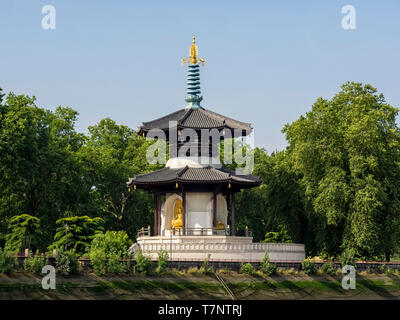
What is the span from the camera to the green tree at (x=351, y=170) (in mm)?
61781

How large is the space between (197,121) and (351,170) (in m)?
12.7

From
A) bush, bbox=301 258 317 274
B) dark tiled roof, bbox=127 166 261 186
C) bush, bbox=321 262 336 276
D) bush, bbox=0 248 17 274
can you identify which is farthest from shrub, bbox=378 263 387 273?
bush, bbox=0 248 17 274

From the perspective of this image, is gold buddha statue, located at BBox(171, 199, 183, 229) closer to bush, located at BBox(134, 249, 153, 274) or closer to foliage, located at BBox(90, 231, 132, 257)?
foliage, located at BBox(90, 231, 132, 257)

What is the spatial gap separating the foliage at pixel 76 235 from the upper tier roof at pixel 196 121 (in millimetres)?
10091

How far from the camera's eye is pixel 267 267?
5150cm

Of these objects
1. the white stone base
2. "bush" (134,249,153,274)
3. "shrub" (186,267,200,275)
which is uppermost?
the white stone base

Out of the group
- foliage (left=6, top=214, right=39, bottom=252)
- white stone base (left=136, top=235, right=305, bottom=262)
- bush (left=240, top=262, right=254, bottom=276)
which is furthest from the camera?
foliage (left=6, top=214, right=39, bottom=252)

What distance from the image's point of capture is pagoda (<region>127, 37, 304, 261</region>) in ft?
184

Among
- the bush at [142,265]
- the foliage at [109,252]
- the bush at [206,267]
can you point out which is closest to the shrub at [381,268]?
the bush at [206,267]

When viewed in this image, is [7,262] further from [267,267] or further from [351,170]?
[351,170]

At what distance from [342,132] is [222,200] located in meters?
11.3

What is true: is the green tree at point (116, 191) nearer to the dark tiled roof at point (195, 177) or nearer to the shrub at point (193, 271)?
the dark tiled roof at point (195, 177)

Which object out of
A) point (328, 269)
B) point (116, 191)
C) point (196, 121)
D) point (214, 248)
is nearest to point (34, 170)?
point (196, 121)
